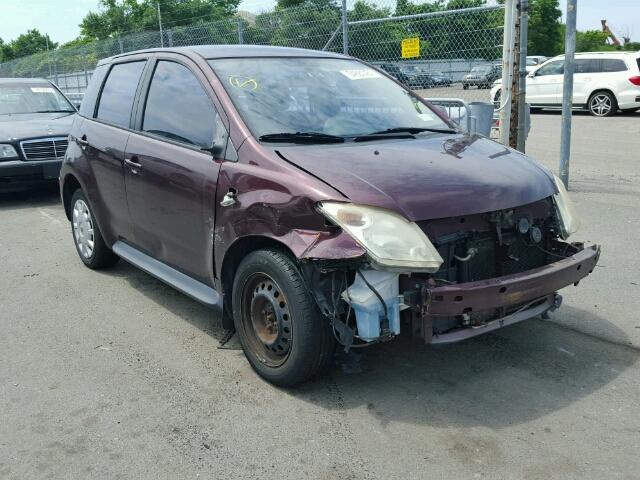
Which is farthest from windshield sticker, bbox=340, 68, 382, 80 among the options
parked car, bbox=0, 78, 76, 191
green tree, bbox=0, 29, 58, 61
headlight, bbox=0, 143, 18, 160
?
green tree, bbox=0, 29, 58, 61

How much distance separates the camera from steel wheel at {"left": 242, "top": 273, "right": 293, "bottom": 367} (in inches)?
137

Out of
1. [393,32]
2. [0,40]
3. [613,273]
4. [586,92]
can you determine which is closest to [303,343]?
[613,273]

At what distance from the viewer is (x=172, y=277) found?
442 cm

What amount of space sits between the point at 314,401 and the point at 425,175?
1335 millimetres

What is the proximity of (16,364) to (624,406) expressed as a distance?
139 inches

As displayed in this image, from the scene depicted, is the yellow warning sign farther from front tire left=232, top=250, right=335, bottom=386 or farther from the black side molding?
front tire left=232, top=250, right=335, bottom=386

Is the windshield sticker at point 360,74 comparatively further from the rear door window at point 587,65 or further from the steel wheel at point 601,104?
the rear door window at point 587,65

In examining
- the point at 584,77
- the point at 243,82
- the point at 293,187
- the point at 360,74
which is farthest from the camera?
the point at 584,77

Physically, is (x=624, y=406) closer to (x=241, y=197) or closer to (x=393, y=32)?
(x=241, y=197)

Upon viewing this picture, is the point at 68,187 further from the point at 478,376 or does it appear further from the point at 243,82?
the point at 478,376

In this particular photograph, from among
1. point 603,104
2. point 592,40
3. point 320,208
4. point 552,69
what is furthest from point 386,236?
point 592,40

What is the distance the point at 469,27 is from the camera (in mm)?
8805

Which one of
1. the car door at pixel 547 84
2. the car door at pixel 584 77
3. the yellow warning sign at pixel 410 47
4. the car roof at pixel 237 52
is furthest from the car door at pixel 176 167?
the car door at pixel 547 84

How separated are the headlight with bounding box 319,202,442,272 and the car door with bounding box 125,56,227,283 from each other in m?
0.99
